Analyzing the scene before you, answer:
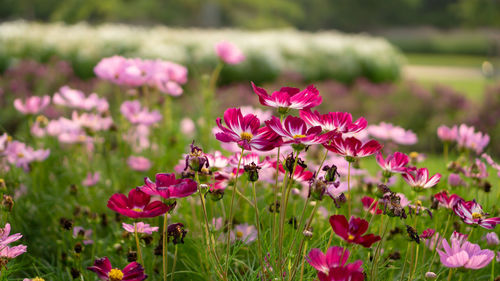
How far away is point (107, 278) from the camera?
1032 mm

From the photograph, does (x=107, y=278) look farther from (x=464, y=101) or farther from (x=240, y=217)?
(x=464, y=101)

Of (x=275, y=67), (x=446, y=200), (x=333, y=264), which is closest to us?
(x=333, y=264)

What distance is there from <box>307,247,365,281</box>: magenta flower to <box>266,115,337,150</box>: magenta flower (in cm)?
21

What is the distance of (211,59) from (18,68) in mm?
2781

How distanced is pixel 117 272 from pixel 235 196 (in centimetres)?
91

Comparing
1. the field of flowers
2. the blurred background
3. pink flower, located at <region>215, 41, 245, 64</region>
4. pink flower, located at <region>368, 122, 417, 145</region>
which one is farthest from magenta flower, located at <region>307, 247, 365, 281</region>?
the blurred background

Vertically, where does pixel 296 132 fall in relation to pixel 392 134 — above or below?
above

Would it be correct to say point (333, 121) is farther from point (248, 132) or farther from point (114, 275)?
point (114, 275)

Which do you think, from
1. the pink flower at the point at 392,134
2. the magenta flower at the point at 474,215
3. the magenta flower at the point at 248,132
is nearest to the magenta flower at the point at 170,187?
the magenta flower at the point at 248,132

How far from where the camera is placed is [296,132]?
1.04m

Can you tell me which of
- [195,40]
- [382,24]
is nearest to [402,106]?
[195,40]

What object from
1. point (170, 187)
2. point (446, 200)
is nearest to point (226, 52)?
point (446, 200)

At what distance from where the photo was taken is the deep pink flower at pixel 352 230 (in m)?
0.94

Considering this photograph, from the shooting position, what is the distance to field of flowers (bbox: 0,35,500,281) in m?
1.03
